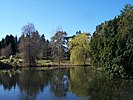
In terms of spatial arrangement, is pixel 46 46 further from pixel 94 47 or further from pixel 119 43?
pixel 119 43

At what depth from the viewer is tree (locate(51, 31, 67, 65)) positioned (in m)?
88.2

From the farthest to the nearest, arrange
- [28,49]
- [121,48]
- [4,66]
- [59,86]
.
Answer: [28,49], [4,66], [121,48], [59,86]

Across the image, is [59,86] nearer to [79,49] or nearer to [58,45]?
[79,49]

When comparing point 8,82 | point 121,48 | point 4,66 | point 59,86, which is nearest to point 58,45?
point 4,66

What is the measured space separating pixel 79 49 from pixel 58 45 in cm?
1407

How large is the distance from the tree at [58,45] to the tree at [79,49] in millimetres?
5417

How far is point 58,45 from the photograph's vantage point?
300 feet

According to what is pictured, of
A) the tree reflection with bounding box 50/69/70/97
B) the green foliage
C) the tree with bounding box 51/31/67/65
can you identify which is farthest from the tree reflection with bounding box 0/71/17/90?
the tree with bounding box 51/31/67/65

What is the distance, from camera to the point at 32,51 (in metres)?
74.2

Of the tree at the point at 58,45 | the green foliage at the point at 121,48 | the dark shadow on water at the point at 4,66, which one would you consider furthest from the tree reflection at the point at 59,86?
the tree at the point at 58,45

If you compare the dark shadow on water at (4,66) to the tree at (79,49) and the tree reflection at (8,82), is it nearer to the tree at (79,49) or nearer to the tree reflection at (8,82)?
the tree at (79,49)

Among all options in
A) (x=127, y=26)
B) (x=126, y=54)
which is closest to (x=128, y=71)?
(x=126, y=54)

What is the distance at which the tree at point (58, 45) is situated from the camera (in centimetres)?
8822

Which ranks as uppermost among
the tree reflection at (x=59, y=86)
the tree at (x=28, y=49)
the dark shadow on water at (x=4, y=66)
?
the tree at (x=28, y=49)
